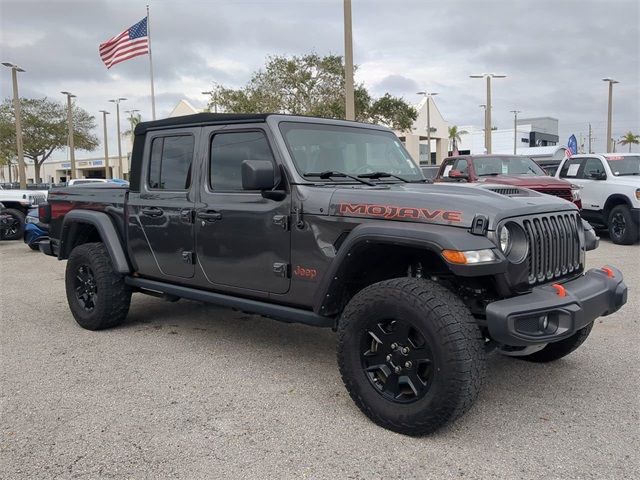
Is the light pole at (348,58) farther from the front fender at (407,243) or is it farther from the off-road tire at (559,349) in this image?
the front fender at (407,243)

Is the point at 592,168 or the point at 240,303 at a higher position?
the point at 592,168

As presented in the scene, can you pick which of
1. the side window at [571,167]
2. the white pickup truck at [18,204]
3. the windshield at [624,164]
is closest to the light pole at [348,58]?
the side window at [571,167]

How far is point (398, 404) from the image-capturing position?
Answer: 3096 millimetres

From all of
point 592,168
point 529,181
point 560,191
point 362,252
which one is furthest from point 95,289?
point 592,168

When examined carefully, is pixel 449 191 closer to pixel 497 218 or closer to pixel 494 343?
pixel 497 218

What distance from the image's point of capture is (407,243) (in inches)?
120

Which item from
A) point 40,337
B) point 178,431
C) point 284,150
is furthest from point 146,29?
point 178,431

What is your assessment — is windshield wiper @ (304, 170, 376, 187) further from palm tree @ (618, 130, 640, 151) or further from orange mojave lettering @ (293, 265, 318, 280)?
palm tree @ (618, 130, 640, 151)

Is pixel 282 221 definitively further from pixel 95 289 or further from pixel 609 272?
pixel 95 289

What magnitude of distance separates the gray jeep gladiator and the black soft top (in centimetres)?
1

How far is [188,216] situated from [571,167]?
10085 millimetres

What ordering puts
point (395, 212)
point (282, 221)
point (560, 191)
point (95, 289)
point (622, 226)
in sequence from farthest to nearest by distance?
point (622, 226) → point (560, 191) → point (95, 289) → point (282, 221) → point (395, 212)

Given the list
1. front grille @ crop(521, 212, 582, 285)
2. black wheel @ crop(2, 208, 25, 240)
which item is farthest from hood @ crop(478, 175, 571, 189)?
black wheel @ crop(2, 208, 25, 240)

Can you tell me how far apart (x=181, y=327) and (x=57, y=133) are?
40.8 metres
